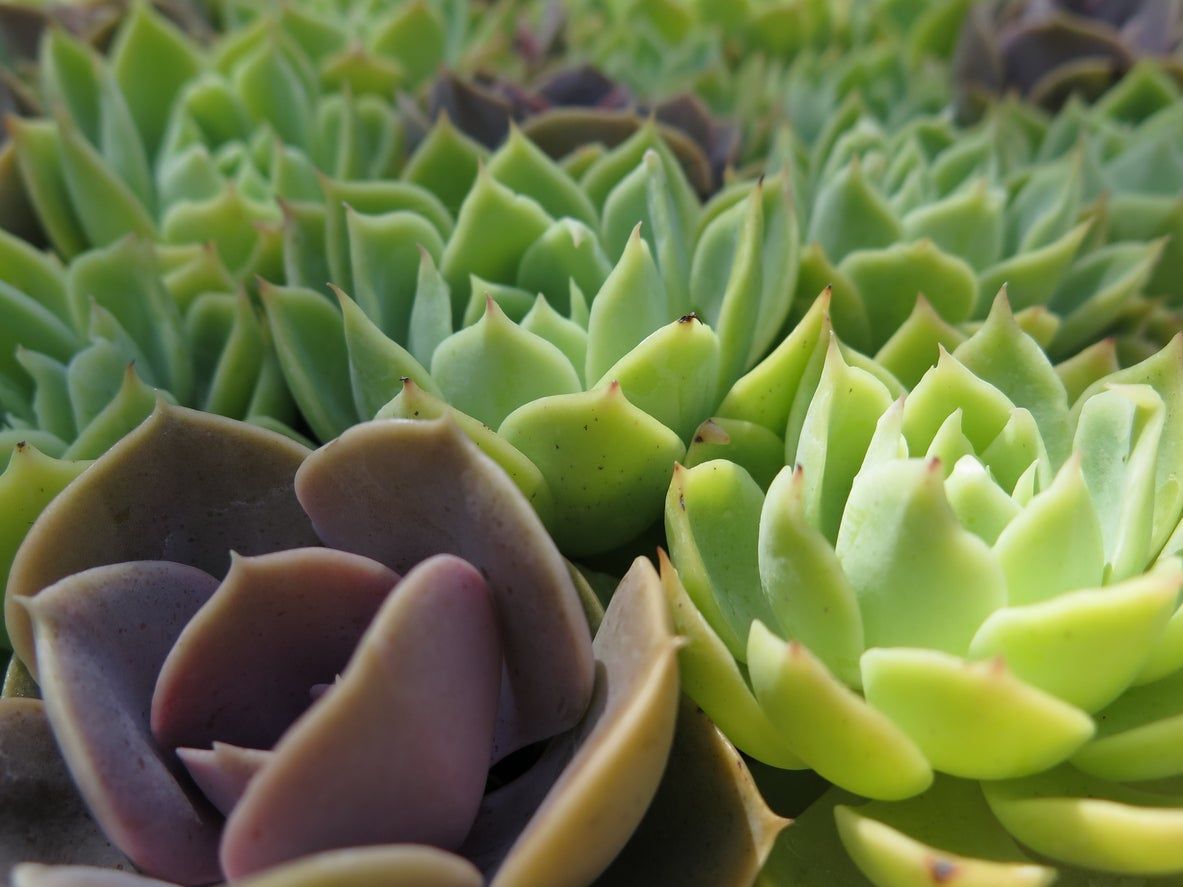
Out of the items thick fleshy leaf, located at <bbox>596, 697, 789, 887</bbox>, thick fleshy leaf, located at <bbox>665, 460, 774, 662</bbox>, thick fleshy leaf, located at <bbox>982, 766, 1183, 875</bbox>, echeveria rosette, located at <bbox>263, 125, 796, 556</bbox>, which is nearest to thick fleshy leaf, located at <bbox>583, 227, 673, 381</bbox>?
echeveria rosette, located at <bbox>263, 125, 796, 556</bbox>

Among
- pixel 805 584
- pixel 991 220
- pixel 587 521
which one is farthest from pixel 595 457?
pixel 991 220

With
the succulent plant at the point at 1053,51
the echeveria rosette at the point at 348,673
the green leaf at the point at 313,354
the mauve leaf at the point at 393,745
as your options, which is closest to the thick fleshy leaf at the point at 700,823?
the echeveria rosette at the point at 348,673

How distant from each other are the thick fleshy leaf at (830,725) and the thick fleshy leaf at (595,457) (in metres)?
0.16

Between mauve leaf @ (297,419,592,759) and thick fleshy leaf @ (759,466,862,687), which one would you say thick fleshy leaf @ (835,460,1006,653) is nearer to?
thick fleshy leaf @ (759,466,862,687)

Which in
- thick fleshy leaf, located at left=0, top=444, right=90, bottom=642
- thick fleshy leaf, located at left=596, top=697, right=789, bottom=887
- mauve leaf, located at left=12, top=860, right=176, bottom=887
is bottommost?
thick fleshy leaf, located at left=596, top=697, right=789, bottom=887

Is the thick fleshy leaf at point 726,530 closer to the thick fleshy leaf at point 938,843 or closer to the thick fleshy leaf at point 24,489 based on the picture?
the thick fleshy leaf at point 938,843

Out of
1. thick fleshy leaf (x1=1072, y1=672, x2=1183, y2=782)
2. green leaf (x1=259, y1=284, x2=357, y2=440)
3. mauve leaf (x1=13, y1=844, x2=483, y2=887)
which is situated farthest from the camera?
green leaf (x1=259, y1=284, x2=357, y2=440)

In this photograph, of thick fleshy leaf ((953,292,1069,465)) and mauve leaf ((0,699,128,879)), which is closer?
mauve leaf ((0,699,128,879))

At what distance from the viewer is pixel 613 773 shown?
0.44 m

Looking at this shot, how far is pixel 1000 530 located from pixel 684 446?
197 mm

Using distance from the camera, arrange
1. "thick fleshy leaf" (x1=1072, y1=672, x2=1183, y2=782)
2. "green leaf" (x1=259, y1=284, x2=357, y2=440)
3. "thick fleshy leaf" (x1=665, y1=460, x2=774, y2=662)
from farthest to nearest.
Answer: "green leaf" (x1=259, y1=284, x2=357, y2=440) → "thick fleshy leaf" (x1=665, y1=460, x2=774, y2=662) → "thick fleshy leaf" (x1=1072, y1=672, x2=1183, y2=782)

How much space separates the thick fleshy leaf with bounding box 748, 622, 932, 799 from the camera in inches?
18.8

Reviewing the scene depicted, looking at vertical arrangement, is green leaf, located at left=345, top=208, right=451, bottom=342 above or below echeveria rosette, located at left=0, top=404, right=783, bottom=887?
above

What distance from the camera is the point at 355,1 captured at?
1366 mm
